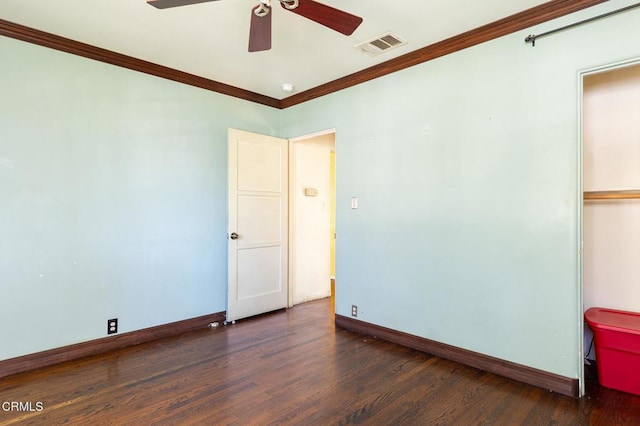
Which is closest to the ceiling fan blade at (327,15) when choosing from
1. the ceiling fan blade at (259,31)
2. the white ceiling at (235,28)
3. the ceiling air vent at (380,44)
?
the ceiling fan blade at (259,31)

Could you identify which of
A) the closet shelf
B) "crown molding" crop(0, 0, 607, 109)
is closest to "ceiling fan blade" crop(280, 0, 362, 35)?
"crown molding" crop(0, 0, 607, 109)

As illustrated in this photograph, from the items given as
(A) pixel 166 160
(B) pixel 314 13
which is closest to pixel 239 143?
(A) pixel 166 160

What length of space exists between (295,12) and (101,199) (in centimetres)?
241

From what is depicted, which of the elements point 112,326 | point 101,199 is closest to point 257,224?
point 101,199

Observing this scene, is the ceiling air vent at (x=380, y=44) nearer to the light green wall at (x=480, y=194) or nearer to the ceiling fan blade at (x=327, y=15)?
the light green wall at (x=480, y=194)

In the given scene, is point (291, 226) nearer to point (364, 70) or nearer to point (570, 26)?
point (364, 70)

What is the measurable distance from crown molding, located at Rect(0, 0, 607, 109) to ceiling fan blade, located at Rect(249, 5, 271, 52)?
1.52 m

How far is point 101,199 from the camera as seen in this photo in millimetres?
3033

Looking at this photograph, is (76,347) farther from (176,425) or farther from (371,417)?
(371,417)

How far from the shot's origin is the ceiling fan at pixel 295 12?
184 cm

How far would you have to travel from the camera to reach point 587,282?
9.02ft

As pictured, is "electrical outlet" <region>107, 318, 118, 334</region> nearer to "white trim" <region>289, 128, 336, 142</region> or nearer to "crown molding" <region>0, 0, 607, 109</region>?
"crown molding" <region>0, 0, 607, 109</region>

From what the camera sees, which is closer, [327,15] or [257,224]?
[327,15]

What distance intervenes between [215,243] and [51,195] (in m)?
1.57
